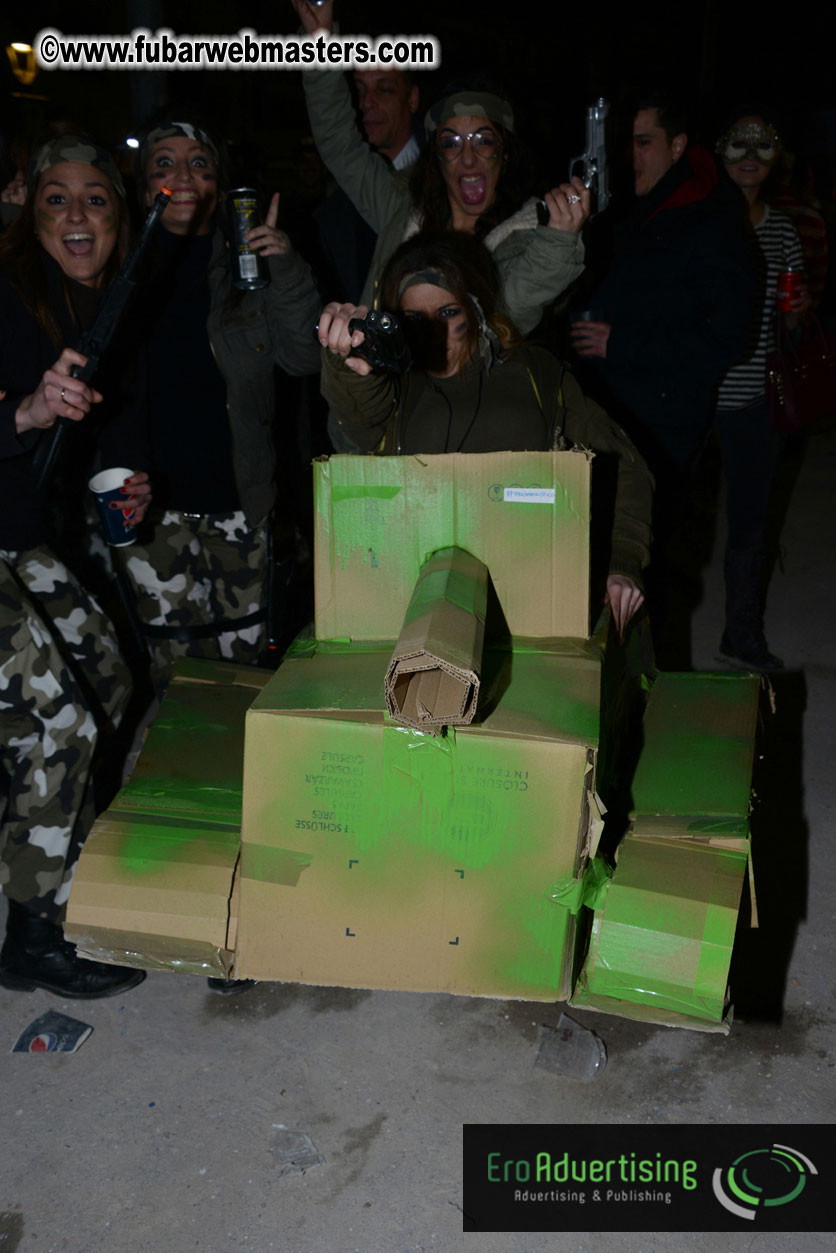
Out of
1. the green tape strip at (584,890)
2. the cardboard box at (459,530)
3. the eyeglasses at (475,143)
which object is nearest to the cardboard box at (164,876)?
the cardboard box at (459,530)

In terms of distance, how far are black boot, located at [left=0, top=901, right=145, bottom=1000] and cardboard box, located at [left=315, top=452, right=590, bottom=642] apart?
3.44 feet

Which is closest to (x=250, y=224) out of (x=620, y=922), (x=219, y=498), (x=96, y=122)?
(x=219, y=498)

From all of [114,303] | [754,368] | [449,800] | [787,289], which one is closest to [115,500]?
[114,303]

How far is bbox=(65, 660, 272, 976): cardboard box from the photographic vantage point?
184 centimetres

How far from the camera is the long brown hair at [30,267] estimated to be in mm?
2279

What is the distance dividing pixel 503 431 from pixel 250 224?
86cm

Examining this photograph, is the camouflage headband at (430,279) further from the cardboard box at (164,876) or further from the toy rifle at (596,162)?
the cardboard box at (164,876)

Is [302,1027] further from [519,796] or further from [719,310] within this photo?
[719,310]

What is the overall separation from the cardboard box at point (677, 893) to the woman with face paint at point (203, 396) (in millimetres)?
1344

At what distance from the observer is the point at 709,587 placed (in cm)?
473

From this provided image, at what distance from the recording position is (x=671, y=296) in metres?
3.19

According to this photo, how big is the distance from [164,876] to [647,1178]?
106 centimetres

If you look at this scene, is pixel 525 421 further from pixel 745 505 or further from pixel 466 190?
pixel 745 505

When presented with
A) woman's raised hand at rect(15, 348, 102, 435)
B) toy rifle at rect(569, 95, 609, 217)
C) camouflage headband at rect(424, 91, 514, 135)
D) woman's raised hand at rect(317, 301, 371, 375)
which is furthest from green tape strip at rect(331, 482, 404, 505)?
camouflage headband at rect(424, 91, 514, 135)
